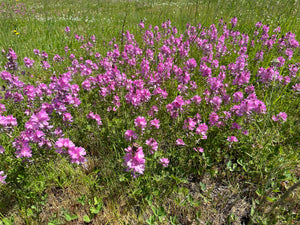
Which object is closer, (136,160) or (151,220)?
(136,160)

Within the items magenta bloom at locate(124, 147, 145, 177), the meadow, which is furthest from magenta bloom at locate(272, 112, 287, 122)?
magenta bloom at locate(124, 147, 145, 177)

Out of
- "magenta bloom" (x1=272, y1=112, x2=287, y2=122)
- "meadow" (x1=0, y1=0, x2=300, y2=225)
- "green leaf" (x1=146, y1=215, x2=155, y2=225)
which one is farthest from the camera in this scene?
"magenta bloom" (x1=272, y1=112, x2=287, y2=122)

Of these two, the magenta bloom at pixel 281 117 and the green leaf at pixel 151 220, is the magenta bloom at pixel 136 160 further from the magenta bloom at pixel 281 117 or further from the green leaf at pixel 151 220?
the magenta bloom at pixel 281 117

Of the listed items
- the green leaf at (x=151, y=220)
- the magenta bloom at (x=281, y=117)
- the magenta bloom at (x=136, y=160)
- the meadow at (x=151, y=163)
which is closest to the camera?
the magenta bloom at (x=136, y=160)

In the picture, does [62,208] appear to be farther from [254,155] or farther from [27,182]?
[254,155]

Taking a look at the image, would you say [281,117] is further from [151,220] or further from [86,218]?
[86,218]

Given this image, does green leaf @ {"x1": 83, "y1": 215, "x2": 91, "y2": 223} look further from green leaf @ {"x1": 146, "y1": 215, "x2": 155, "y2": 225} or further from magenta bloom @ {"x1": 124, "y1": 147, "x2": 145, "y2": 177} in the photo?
magenta bloom @ {"x1": 124, "y1": 147, "x2": 145, "y2": 177}

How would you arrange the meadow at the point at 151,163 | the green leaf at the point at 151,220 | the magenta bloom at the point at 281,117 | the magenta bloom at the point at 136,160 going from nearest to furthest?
the magenta bloom at the point at 136,160 → the green leaf at the point at 151,220 → the meadow at the point at 151,163 → the magenta bloom at the point at 281,117

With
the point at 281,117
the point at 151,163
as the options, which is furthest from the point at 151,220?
the point at 281,117

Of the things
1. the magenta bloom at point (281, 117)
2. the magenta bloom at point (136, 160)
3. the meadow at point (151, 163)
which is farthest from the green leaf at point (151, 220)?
the magenta bloom at point (281, 117)

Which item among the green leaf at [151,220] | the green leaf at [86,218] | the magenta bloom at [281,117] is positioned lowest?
the green leaf at [86,218]

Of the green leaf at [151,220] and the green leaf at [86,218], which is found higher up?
the green leaf at [151,220]

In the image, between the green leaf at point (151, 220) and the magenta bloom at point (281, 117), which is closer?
the green leaf at point (151, 220)

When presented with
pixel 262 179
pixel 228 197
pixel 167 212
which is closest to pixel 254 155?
pixel 262 179
